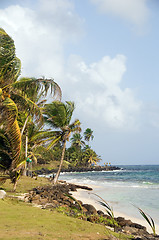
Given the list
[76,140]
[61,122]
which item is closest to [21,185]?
[61,122]

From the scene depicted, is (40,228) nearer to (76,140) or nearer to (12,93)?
(12,93)

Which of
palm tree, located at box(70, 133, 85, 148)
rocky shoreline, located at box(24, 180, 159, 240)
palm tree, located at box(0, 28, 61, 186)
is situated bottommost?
rocky shoreline, located at box(24, 180, 159, 240)

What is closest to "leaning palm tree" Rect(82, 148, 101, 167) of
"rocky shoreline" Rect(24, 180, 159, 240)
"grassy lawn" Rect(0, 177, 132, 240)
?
"rocky shoreline" Rect(24, 180, 159, 240)

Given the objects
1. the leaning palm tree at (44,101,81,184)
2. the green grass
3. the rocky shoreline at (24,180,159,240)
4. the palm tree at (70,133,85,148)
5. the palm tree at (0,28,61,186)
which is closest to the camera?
the rocky shoreline at (24,180,159,240)

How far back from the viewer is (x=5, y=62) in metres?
10.8

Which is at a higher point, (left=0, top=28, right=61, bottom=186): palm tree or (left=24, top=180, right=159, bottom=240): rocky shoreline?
(left=0, top=28, right=61, bottom=186): palm tree

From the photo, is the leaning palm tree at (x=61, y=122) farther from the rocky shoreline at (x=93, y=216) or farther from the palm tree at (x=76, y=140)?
the palm tree at (x=76, y=140)

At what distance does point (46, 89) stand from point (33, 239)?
8.89m

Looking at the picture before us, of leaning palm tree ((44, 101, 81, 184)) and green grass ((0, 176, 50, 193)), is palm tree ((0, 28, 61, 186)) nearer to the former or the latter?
green grass ((0, 176, 50, 193))

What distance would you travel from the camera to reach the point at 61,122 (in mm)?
17297

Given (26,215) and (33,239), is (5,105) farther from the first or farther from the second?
(33,239)

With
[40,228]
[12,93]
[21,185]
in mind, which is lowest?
[40,228]

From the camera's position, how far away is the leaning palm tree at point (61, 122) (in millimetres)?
17234

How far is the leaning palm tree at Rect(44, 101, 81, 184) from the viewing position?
1723cm
